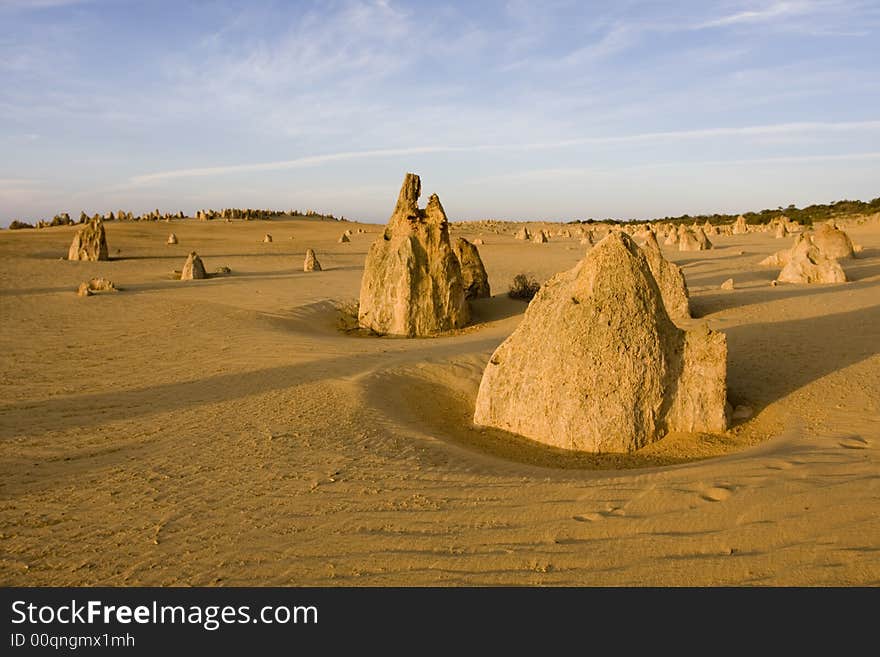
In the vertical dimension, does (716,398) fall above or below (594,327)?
below

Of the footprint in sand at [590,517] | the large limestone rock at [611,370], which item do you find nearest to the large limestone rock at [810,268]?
the large limestone rock at [611,370]

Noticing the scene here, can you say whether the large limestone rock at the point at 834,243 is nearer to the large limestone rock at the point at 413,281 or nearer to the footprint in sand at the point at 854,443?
the large limestone rock at the point at 413,281

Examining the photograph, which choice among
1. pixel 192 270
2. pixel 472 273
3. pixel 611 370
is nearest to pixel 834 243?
pixel 472 273

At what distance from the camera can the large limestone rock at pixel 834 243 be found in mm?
19344

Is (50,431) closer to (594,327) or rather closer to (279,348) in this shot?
(279,348)

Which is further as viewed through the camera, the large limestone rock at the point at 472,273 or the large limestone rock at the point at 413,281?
the large limestone rock at the point at 472,273

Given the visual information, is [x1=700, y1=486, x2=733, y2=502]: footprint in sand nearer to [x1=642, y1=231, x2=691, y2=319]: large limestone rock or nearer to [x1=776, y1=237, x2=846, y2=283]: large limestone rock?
[x1=642, y1=231, x2=691, y2=319]: large limestone rock

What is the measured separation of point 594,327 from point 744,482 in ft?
6.40

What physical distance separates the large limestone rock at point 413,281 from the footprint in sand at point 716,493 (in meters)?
8.01

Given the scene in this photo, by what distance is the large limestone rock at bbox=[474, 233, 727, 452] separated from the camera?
5.44m

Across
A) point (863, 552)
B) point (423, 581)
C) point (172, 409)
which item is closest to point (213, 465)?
point (172, 409)

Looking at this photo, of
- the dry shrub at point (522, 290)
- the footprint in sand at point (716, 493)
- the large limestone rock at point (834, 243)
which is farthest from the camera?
the large limestone rock at point (834, 243)

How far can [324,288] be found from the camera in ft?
57.5

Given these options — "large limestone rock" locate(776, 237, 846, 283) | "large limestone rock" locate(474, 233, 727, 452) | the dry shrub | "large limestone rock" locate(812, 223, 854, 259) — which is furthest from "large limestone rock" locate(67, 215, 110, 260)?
"large limestone rock" locate(812, 223, 854, 259)
